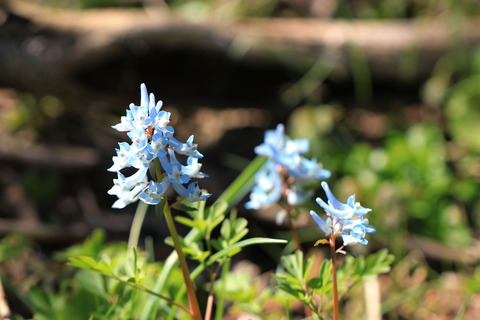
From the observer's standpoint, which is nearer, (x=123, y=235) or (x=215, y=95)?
(x=123, y=235)

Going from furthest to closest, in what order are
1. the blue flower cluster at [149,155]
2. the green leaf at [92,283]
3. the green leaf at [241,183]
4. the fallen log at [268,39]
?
the fallen log at [268,39] < the green leaf at [241,183] < the green leaf at [92,283] < the blue flower cluster at [149,155]

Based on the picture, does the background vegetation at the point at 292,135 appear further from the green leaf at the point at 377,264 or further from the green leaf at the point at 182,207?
the green leaf at the point at 182,207

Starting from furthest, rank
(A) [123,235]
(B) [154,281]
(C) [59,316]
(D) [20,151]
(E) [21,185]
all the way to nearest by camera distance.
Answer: (D) [20,151] → (E) [21,185] → (A) [123,235] → (B) [154,281] → (C) [59,316]

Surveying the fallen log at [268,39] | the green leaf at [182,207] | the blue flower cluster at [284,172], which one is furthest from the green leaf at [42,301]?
the fallen log at [268,39]

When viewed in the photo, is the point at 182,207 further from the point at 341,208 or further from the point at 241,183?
the point at 241,183

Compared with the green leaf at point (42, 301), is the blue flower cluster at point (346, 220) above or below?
above

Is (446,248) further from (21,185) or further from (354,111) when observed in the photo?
(21,185)

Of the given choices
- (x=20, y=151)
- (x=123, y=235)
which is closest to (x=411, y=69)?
(x=123, y=235)

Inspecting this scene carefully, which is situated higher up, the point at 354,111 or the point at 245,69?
the point at 245,69
